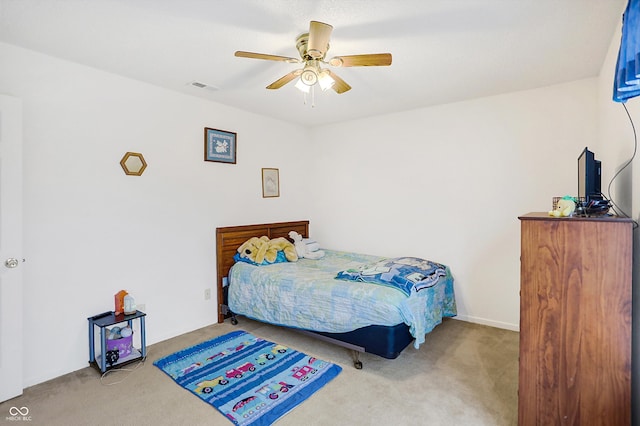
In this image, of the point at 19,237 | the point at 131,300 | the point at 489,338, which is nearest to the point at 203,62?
the point at 19,237

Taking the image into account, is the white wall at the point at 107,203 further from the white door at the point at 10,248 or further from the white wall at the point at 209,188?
the white door at the point at 10,248

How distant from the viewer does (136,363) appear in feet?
8.87

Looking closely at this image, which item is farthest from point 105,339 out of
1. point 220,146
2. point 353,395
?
point 220,146

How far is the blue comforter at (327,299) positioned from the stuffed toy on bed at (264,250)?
94mm

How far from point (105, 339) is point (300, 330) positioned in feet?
5.18

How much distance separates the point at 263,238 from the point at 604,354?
10.1 ft

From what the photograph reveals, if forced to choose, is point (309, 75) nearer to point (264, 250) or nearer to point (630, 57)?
point (630, 57)

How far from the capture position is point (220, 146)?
3.66 metres

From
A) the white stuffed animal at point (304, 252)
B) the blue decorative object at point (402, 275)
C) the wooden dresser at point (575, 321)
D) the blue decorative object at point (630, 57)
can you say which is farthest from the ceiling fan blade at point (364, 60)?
the white stuffed animal at point (304, 252)

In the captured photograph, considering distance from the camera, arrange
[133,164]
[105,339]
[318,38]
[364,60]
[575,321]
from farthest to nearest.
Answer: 1. [133,164]
2. [105,339]
3. [364,60]
4. [318,38]
5. [575,321]

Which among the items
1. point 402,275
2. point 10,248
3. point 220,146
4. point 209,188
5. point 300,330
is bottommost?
point 300,330

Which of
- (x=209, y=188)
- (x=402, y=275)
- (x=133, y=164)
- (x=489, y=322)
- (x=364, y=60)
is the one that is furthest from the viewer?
(x=209, y=188)

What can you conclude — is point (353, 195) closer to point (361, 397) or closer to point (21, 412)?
point (361, 397)

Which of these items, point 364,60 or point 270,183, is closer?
point 364,60
